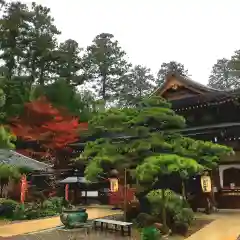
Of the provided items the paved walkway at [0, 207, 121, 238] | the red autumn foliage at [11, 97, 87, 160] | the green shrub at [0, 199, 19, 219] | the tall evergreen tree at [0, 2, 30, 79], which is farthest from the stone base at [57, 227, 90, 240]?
the tall evergreen tree at [0, 2, 30, 79]

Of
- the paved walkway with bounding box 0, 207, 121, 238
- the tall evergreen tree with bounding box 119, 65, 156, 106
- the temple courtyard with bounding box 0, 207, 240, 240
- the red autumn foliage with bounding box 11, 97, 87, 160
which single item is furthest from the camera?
the tall evergreen tree with bounding box 119, 65, 156, 106

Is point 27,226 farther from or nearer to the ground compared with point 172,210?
nearer to the ground

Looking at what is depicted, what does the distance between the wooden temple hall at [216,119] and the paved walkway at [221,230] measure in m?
3.24

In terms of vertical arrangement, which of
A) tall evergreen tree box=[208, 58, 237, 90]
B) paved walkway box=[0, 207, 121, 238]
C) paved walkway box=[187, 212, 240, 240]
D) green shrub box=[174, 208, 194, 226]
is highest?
tall evergreen tree box=[208, 58, 237, 90]

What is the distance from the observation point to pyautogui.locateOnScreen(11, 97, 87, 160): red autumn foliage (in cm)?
2814

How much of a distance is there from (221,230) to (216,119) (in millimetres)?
11625

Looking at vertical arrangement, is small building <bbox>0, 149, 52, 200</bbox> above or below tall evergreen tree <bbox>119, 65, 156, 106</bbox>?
below

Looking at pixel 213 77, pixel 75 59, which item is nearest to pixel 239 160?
pixel 75 59

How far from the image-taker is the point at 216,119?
2366 centimetres

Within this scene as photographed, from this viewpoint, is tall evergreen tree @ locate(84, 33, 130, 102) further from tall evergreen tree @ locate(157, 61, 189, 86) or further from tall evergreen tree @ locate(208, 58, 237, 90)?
tall evergreen tree @ locate(208, 58, 237, 90)

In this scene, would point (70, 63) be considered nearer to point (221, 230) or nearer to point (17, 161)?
point (17, 161)


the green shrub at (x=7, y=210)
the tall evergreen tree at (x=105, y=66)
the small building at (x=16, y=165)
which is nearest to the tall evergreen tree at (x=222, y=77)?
the tall evergreen tree at (x=105, y=66)

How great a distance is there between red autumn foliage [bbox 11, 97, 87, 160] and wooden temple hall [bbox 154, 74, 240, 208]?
8.45 meters

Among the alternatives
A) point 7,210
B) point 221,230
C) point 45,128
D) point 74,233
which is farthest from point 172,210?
point 45,128
